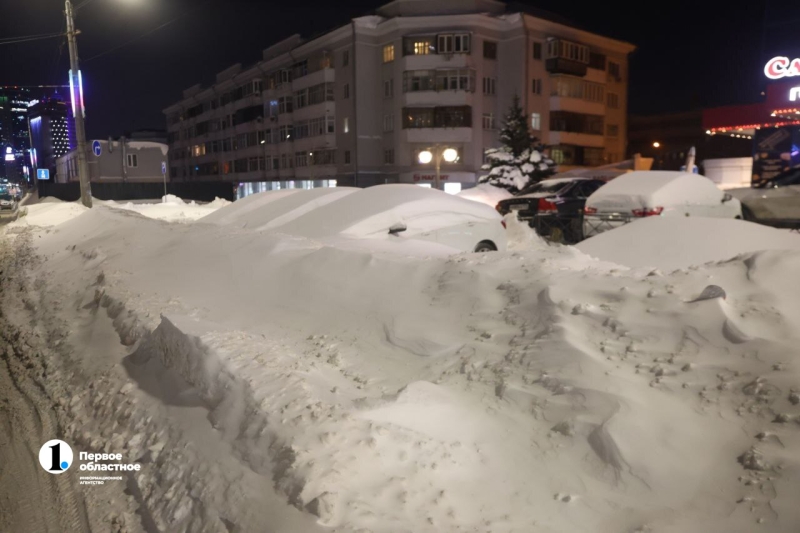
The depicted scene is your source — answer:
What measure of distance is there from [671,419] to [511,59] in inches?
1694

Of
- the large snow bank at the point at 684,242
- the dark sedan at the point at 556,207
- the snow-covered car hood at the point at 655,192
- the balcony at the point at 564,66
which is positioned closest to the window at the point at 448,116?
the balcony at the point at 564,66

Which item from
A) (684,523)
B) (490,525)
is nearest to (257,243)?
(490,525)

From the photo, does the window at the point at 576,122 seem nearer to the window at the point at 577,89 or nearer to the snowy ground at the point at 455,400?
the window at the point at 577,89

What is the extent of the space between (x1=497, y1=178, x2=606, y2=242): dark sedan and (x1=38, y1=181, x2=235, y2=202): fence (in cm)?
3476

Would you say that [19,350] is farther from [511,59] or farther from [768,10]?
[511,59]

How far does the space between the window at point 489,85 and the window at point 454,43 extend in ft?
9.16

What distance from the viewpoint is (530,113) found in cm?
4334

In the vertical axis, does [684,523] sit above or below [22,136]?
below

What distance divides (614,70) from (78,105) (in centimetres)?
4197

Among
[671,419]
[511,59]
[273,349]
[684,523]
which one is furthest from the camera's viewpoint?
[511,59]

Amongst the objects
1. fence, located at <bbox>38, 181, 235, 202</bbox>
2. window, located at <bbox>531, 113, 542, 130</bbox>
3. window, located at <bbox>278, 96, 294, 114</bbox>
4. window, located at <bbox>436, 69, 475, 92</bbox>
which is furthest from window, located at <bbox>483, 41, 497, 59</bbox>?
fence, located at <bbox>38, 181, 235, 202</bbox>

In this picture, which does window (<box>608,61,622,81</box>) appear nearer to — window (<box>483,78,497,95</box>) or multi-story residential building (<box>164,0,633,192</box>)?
multi-story residential building (<box>164,0,633,192</box>)

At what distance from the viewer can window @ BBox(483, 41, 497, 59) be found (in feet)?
139

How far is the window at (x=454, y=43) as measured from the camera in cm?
4116
